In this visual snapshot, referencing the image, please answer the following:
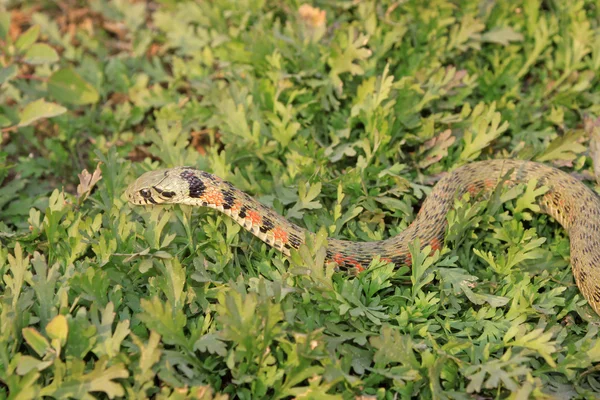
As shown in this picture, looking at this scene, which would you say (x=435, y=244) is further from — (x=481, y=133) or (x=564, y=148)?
(x=564, y=148)

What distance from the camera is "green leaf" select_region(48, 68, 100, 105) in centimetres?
695

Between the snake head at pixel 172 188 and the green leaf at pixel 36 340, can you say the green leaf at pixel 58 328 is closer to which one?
the green leaf at pixel 36 340

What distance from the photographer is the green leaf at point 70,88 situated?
6.95m

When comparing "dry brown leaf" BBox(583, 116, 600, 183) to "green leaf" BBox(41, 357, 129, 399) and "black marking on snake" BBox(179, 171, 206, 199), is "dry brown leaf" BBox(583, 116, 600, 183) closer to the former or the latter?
"black marking on snake" BBox(179, 171, 206, 199)

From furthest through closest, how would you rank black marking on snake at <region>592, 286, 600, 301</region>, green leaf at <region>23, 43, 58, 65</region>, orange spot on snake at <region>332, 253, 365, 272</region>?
green leaf at <region>23, 43, 58, 65</region> < orange spot on snake at <region>332, 253, 365, 272</region> < black marking on snake at <region>592, 286, 600, 301</region>

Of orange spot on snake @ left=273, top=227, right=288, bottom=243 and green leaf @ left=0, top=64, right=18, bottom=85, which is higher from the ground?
green leaf @ left=0, top=64, right=18, bottom=85

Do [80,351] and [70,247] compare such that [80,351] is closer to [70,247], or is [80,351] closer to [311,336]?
[70,247]

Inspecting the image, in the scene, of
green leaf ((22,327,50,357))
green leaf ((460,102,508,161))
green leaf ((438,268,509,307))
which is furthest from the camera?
green leaf ((460,102,508,161))

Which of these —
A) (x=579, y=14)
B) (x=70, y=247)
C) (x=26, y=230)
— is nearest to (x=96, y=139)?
(x=26, y=230)

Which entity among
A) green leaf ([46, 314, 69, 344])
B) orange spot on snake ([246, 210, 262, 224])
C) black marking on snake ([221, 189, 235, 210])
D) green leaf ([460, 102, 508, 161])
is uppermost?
green leaf ([460, 102, 508, 161])

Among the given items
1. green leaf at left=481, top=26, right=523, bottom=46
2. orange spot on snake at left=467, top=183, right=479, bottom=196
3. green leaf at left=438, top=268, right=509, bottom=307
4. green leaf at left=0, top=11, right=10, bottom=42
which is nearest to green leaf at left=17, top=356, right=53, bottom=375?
green leaf at left=438, top=268, right=509, bottom=307

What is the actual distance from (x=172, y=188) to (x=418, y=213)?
6.90ft

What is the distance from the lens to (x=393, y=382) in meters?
4.27

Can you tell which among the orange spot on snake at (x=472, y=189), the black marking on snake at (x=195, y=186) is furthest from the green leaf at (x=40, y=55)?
the orange spot on snake at (x=472, y=189)
